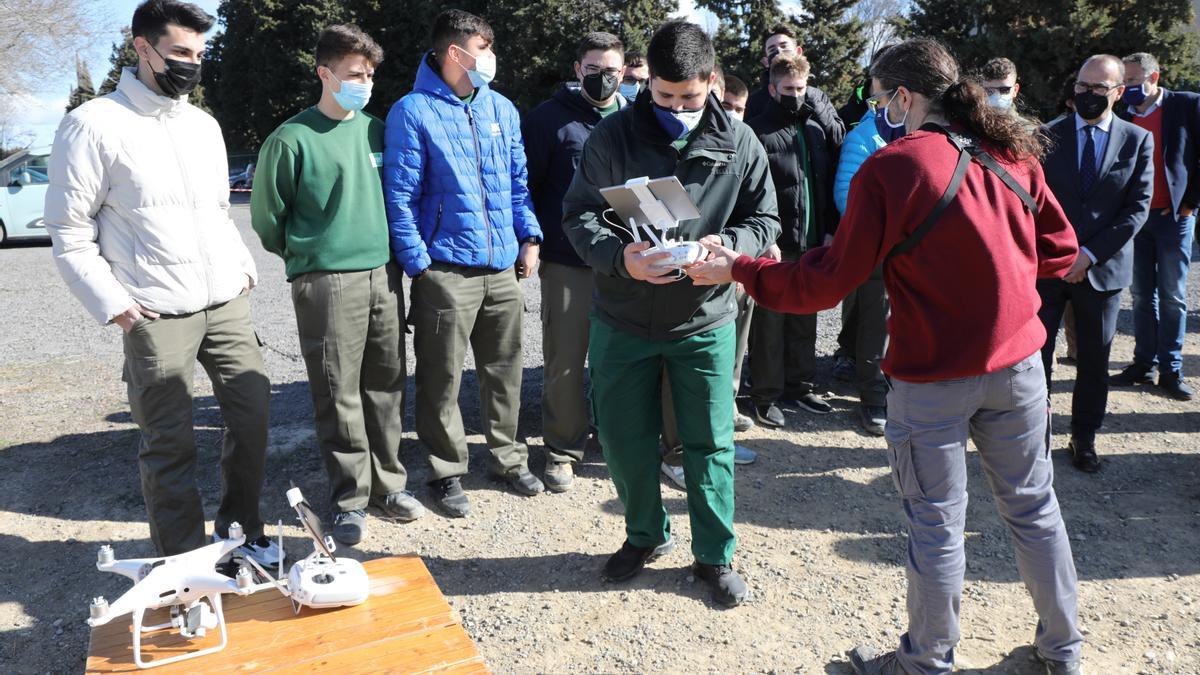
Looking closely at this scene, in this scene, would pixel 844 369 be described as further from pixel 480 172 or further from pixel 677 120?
pixel 677 120

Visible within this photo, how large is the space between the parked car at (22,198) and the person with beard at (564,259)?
43.2ft

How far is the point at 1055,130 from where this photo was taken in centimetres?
469

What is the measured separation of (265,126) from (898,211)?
38707 mm

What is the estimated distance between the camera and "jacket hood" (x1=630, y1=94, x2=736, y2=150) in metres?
3.34

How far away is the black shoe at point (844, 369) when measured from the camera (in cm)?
626

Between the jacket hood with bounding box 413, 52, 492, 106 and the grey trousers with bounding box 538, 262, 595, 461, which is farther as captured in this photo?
the grey trousers with bounding box 538, 262, 595, 461

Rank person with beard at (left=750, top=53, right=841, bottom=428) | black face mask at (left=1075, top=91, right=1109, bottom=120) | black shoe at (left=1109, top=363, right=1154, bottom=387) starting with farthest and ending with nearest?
black shoe at (left=1109, top=363, right=1154, bottom=387) → person with beard at (left=750, top=53, right=841, bottom=428) → black face mask at (left=1075, top=91, right=1109, bottom=120)

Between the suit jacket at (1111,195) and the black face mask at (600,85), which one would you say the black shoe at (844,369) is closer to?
the suit jacket at (1111,195)

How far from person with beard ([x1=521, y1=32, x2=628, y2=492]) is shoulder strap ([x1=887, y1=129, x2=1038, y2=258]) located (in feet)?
7.50

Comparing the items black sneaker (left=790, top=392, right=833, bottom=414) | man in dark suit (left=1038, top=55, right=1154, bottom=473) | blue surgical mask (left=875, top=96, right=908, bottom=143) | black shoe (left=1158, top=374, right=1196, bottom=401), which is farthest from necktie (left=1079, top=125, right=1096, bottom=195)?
Result: black shoe (left=1158, top=374, right=1196, bottom=401)

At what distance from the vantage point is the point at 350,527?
13.3 feet

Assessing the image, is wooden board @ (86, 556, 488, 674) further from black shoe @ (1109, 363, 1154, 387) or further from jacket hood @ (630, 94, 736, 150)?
black shoe @ (1109, 363, 1154, 387)

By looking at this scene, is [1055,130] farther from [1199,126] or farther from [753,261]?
[753,261]

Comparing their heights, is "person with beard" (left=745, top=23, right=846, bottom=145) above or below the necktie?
above
